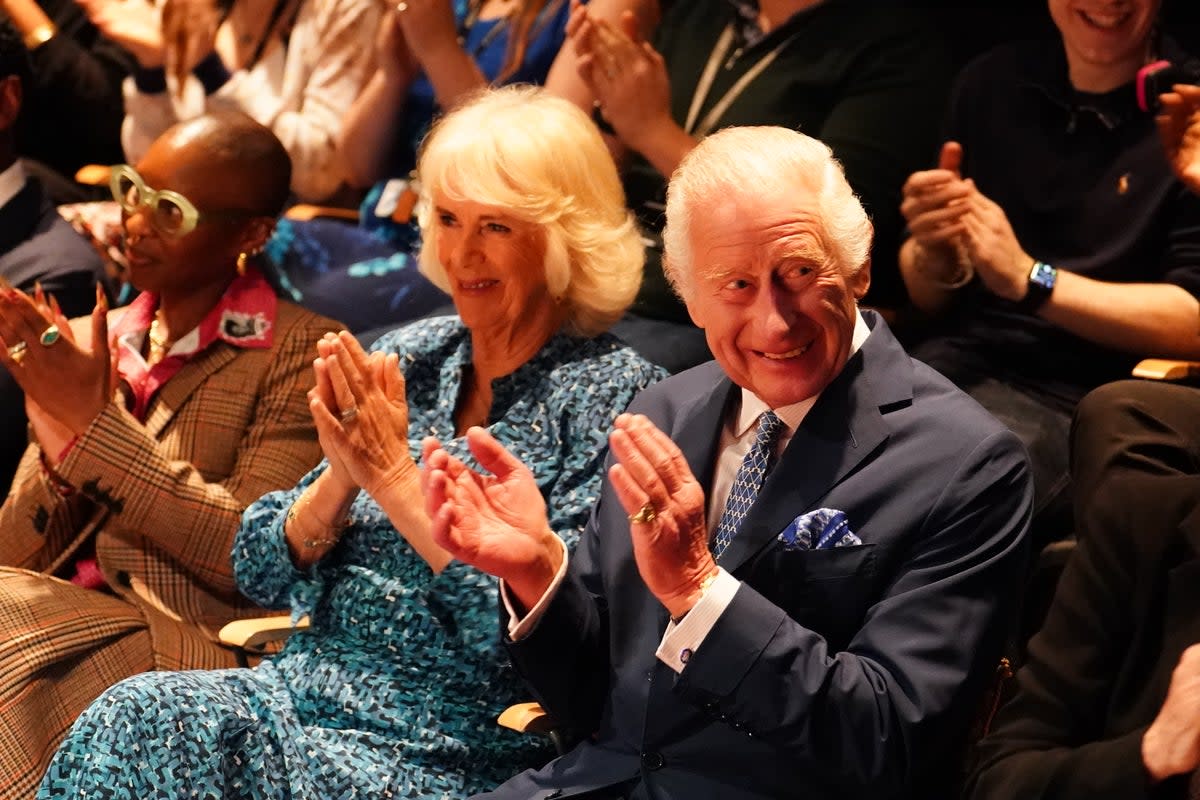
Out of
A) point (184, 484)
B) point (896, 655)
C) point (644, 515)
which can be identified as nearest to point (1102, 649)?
point (896, 655)

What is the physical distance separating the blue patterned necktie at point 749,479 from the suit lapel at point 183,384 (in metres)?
1.30

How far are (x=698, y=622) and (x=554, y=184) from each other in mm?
1029

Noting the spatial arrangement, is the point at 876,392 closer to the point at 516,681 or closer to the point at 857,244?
the point at 857,244

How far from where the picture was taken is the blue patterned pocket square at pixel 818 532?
2.08 m

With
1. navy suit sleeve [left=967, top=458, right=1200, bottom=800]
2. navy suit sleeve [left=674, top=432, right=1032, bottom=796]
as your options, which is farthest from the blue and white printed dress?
navy suit sleeve [left=967, top=458, right=1200, bottom=800]

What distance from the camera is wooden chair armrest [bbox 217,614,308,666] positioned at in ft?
9.03

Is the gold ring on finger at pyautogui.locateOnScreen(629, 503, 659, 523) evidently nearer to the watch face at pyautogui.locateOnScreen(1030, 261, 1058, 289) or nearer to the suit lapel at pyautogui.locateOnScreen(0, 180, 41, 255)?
the watch face at pyautogui.locateOnScreen(1030, 261, 1058, 289)

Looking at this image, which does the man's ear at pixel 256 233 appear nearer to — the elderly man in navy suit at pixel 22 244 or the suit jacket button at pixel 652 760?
the elderly man in navy suit at pixel 22 244

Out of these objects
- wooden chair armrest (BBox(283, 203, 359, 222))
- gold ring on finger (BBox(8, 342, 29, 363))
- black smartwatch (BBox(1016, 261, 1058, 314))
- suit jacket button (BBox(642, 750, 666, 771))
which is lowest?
suit jacket button (BBox(642, 750, 666, 771))

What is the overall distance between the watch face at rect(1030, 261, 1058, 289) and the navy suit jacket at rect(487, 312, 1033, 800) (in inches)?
36.2

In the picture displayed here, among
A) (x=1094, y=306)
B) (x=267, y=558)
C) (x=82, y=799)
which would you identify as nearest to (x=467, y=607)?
(x=267, y=558)

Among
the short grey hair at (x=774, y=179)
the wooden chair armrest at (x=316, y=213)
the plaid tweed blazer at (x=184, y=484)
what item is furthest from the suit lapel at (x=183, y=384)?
the short grey hair at (x=774, y=179)

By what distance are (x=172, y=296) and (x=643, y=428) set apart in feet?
4.99

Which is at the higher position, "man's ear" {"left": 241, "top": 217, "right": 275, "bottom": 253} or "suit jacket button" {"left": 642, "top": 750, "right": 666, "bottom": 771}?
"man's ear" {"left": 241, "top": 217, "right": 275, "bottom": 253}
